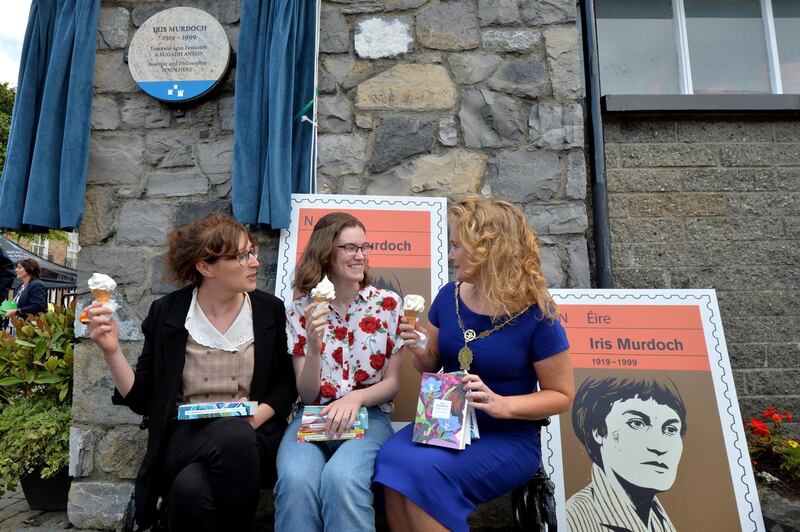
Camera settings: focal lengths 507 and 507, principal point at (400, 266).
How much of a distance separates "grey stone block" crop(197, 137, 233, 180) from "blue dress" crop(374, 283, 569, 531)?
71.7 inches

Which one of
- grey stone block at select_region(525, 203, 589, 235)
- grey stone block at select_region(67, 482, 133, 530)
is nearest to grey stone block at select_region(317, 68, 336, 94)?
grey stone block at select_region(525, 203, 589, 235)

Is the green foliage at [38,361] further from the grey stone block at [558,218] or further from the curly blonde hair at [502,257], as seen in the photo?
the grey stone block at [558,218]

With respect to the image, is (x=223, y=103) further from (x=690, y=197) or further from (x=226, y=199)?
(x=690, y=197)

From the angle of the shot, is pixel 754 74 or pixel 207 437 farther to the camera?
pixel 754 74

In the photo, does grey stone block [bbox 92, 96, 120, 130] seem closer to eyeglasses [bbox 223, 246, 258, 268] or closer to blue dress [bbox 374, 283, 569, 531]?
eyeglasses [bbox 223, 246, 258, 268]

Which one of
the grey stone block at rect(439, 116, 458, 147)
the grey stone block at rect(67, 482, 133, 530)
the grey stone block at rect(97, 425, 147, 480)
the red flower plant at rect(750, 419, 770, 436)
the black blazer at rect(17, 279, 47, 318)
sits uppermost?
the grey stone block at rect(439, 116, 458, 147)

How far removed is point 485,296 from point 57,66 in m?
2.92

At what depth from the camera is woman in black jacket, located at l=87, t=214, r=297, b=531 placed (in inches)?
70.1

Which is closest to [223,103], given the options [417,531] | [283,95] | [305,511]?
[283,95]

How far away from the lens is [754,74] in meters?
3.77

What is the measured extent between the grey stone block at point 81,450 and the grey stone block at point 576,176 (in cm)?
311

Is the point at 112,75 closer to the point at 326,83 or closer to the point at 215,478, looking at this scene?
the point at 326,83

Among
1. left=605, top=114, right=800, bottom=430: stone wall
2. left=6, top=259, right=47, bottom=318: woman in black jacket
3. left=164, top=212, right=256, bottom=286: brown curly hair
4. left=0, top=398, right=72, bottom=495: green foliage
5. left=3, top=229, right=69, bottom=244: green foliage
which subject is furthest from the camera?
left=6, top=259, right=47, bottom=318: woman in black jacket

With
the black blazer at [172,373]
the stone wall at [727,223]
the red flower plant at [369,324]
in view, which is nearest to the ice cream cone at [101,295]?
the black blazer at [172,373]
